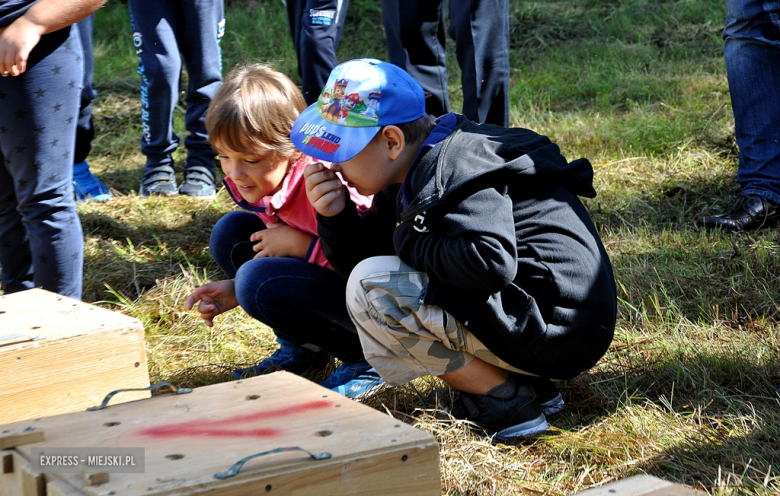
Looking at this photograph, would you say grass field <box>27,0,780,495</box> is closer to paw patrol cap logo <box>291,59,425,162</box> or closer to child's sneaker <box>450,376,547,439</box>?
child's sneaker <box>450,376,547,439</box>

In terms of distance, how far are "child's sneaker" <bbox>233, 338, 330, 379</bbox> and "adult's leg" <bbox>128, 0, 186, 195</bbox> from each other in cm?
193

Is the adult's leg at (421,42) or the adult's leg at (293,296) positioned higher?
the adult's leg at (421,42)

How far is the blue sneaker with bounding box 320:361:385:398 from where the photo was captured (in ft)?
6.97

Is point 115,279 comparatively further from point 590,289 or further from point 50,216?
point 590,289

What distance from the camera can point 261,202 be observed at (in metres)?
2.19

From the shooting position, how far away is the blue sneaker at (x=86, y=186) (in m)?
4.02

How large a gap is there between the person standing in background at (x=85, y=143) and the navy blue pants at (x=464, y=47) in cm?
160

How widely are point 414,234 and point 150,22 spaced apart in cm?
250

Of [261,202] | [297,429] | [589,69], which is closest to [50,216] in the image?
[261,202]

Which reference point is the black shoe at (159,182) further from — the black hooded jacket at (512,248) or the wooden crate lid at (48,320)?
the black hooded jacket at (512,248)

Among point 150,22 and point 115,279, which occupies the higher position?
point 150,22

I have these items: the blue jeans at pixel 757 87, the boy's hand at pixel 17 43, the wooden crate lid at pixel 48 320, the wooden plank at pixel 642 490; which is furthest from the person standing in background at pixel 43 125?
the blue jeans at pixel 757 87

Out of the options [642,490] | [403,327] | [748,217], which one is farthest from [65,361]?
[748,217]

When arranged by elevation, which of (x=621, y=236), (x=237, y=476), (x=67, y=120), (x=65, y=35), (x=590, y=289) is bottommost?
(x=621, y=236)
